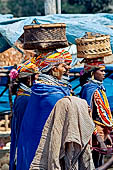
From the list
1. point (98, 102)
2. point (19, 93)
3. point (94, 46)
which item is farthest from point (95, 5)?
point (98, 102)

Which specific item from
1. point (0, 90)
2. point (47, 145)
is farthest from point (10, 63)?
point (47, 145)

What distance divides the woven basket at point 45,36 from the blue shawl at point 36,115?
733 mm

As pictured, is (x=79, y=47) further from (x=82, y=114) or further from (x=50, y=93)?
(x=82, y=114)

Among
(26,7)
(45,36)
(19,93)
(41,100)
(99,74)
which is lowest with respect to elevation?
(26,7)

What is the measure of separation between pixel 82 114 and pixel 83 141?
225 mm

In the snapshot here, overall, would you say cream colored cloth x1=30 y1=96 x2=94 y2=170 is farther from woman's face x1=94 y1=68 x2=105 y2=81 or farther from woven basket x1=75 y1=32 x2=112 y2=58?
woman's face x1=94 y1=68 x2=105 y2=81

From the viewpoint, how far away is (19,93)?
22.2 feet

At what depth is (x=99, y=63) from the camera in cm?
618

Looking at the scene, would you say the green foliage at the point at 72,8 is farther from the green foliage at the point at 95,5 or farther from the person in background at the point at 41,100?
the person in background at the point at 41,100

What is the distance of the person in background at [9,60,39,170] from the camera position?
18.3ft

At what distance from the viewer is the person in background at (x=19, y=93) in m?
5.58

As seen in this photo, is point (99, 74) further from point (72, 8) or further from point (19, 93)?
point (72, 8)

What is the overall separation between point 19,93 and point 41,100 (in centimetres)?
244

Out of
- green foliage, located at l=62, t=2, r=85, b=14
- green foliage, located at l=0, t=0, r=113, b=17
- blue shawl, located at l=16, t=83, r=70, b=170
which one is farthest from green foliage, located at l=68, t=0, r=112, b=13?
blue shawl, located at l=16, t=83, r=70, b=170
